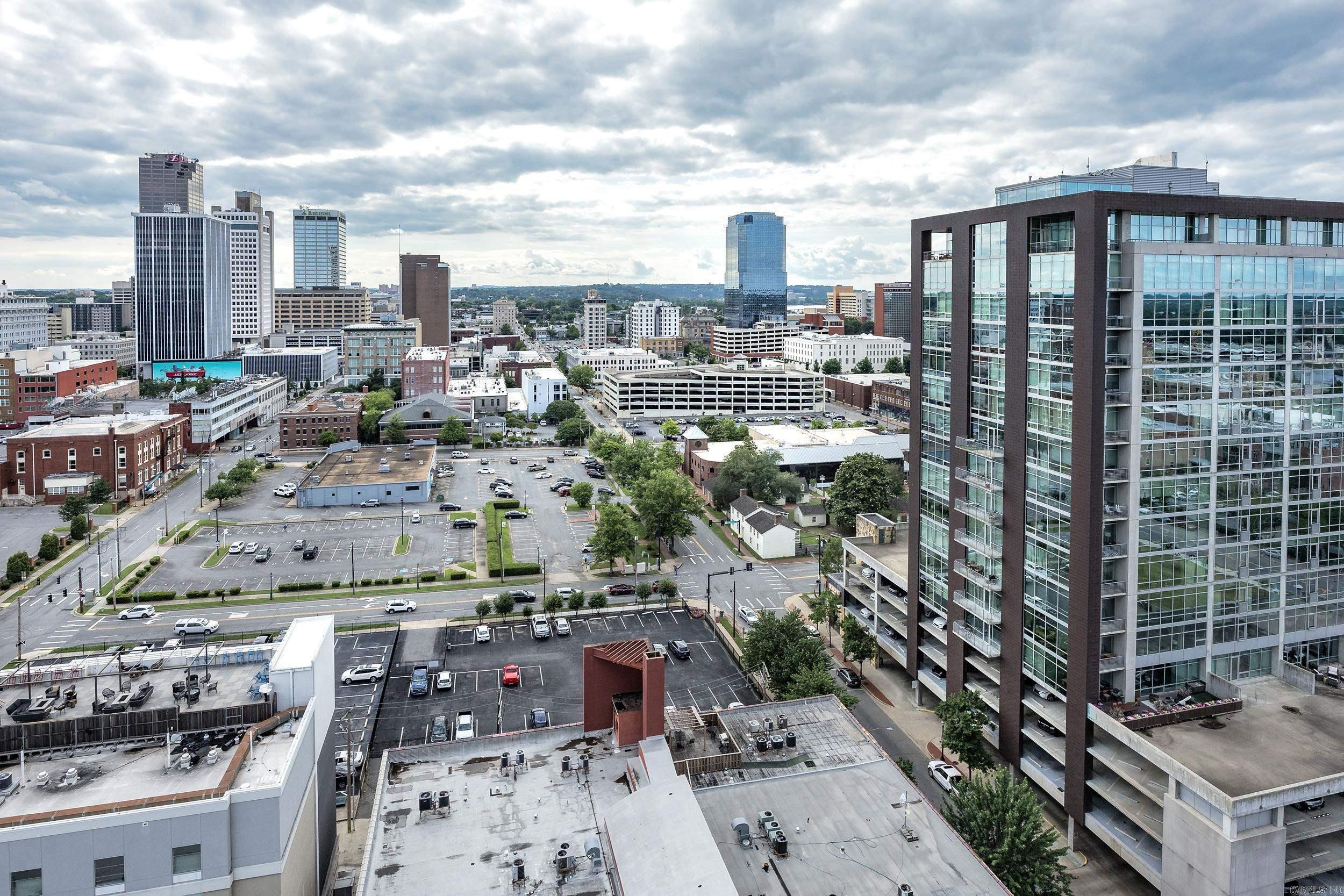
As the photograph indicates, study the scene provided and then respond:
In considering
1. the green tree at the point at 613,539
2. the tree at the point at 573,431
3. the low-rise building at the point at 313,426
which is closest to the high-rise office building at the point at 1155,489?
the green tree at the point at 613,539

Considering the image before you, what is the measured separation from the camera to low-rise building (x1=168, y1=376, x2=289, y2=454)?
114 metres

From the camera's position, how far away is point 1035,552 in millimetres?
34188

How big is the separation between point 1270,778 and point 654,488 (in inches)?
1926

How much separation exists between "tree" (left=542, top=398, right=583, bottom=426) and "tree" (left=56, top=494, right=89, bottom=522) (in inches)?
2636

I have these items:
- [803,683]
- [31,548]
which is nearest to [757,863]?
[803,683]

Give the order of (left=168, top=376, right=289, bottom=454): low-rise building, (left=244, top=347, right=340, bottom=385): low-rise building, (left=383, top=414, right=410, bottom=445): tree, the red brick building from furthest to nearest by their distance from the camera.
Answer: (left=244, top=347, right=340, bottom=385): low-rise building
(left=383, top=414, right=410, bottom=445): tree
(left=168, top=376, right=289, bottom=454): low-rise building
the red brick building

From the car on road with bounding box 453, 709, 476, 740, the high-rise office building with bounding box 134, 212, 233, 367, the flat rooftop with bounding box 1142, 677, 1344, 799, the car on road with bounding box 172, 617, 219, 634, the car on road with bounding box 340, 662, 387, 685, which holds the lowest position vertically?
the car on road with bounding box 453, 709, 476, 740

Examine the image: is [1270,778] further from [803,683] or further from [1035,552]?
[803,683]

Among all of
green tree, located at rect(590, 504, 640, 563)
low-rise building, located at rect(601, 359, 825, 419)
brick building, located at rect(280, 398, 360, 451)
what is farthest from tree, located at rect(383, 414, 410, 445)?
green tree, located at rect(590, 504, 640, 563)

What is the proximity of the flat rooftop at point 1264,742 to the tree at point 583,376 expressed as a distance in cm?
15617

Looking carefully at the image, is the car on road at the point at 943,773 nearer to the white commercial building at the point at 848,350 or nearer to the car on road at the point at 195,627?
the car on road at the point at 195,627

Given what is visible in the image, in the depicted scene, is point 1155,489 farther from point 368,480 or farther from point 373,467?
point 373,467

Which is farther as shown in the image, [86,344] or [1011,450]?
[86,344]

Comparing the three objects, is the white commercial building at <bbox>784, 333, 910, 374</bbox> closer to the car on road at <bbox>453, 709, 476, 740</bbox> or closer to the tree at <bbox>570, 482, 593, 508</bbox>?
the tree at <bbox>570, 482, 593, 508</bbox>
